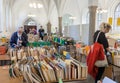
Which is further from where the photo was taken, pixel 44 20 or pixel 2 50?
pixel 44 20

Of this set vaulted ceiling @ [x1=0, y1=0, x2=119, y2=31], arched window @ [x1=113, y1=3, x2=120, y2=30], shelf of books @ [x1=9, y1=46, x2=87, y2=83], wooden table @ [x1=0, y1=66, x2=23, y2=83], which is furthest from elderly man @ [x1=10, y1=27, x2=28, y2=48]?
vaulted ceiling @ [x1=0, y1=0, x2=119, y2=31]

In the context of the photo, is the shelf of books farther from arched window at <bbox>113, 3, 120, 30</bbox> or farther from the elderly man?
arched window at <bbox>113, 3, 120, 30</bbox>

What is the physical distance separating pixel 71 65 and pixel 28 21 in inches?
813

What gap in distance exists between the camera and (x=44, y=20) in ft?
75.7

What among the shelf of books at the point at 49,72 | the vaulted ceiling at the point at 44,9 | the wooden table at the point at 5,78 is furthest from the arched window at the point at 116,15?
the wooden table at the point at 5,78

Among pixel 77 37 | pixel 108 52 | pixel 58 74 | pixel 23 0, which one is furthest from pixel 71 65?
pixel 23 0

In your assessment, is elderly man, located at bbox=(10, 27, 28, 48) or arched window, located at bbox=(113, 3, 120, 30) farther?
arched window, located at bbox=(113, 3, 120, 30)

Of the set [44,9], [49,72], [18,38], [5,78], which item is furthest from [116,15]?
[5,78]

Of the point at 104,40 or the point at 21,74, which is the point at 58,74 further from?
the point at 104,40

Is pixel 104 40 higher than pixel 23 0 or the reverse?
the reverse

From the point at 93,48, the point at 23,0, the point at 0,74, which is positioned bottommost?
the point at 0,74

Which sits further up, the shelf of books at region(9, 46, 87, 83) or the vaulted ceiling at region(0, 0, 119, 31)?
the vaulted ceiling at region(0, 0, 119, 31)

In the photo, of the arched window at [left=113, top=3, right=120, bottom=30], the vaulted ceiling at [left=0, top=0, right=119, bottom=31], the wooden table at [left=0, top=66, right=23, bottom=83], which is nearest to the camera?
the wooden table at [left=0, top=66, right=23, bottom=83]

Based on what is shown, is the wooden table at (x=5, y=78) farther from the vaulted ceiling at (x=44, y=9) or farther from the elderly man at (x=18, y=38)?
the vaulted ceiling at (x=44, y=9)
